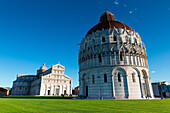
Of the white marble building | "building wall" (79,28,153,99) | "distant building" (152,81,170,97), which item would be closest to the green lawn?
"building wall" (79,28,153,99)

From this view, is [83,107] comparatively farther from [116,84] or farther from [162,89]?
[162,89]

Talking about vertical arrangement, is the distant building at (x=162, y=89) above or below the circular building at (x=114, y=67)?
below

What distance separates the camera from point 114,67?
88.5ft

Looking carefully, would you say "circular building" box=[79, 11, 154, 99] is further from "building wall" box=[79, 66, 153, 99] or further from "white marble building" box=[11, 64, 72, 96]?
"white marble building" box=[11, 64, 72, 96]

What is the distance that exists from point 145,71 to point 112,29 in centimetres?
1408

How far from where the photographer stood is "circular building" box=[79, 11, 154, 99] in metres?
25.8

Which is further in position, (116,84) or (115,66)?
(115,66)

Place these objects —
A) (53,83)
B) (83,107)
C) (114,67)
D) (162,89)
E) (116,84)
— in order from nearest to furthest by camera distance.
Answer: (83,107) → (116,84) → (114,67) → (162,89) → (53,83)

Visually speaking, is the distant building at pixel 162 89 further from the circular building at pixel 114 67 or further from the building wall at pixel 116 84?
the building wall at pixel 116 84

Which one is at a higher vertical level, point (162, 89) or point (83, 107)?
point (83, 107)

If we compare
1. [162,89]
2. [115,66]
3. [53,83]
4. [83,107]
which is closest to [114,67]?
[115,66]

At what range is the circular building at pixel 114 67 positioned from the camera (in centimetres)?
2581

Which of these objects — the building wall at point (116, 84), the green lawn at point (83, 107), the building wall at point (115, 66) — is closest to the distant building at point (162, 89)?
the building wall at point (115, 66)

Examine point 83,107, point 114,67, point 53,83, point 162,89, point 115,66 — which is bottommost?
point 162,89
